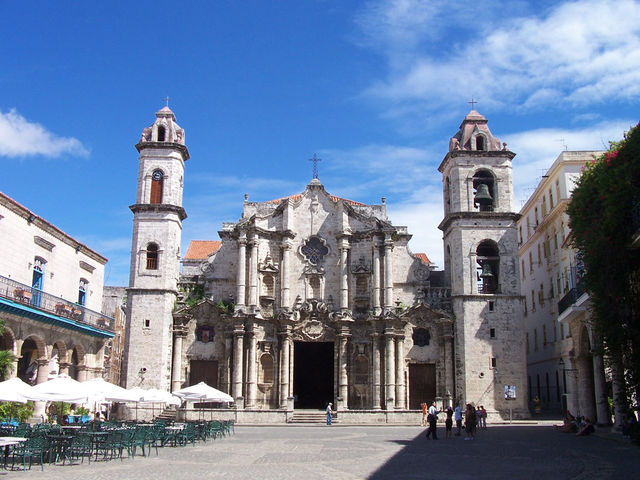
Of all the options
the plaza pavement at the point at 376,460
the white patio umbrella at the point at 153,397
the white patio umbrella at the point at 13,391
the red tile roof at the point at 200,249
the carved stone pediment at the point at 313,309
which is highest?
the red tile roof at the point at 200,249

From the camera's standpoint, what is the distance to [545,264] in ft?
147

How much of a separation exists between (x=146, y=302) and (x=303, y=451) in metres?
20.6

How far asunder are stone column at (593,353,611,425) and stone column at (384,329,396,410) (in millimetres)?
12348

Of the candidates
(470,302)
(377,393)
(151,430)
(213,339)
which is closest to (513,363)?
(470,302)

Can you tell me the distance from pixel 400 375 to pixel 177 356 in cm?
1321

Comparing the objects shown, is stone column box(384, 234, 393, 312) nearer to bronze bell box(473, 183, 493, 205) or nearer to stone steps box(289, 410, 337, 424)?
bronze bell box(473, 183, 493, 205)

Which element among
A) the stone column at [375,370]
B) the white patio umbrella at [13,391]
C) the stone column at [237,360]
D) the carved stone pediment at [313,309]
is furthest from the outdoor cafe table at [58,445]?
the stone column at [375,370]

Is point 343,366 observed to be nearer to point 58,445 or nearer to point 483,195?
point 483,195

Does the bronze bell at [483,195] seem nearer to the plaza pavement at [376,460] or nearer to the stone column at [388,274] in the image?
the stone column at [388,274]

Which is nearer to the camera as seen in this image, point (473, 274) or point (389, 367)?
point (389, 367)

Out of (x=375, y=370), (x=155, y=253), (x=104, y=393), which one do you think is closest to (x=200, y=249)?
(x=155, y=253)

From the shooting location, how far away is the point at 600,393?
28578 mm

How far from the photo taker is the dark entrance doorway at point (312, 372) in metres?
43.0

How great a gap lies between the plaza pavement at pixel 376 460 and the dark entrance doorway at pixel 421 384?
12.7m
